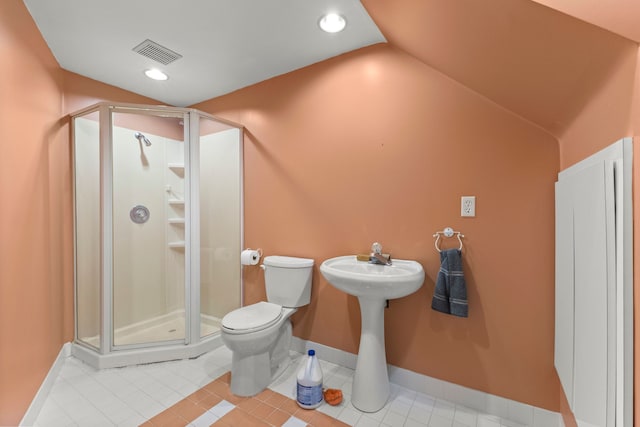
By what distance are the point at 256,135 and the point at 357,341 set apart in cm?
192

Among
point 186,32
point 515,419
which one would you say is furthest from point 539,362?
point 186,32

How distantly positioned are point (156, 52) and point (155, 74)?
1.28 ft

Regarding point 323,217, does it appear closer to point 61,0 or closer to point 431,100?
point 431,100

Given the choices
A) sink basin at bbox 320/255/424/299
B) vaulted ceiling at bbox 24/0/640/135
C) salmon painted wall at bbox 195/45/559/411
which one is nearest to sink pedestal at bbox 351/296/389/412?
sink basin at bbox 320/255/424/299

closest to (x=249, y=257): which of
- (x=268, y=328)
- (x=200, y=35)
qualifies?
(x=268, y=328)

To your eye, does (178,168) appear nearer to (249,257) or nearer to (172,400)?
(249,257)

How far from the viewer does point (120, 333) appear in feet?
7.40

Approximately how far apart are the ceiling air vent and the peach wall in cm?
57

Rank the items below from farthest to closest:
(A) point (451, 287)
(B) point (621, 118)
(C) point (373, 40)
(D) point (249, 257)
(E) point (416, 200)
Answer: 1. (D) point (249, 257)
2. (C) point (373, 40)
3. (E) point (416, 200)
4. (A) point (451, 287)
5. (B) point (621, 118)

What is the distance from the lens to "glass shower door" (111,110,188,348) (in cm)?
230

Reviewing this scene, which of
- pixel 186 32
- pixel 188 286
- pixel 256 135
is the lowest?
pixel 188 286

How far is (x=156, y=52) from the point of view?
2082 mm

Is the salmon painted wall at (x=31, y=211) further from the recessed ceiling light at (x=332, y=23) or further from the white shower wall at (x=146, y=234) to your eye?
the recessed ceiling light at (x=332, y=23)

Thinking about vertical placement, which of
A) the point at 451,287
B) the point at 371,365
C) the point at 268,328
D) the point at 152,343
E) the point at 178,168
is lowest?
the point at 152,343
